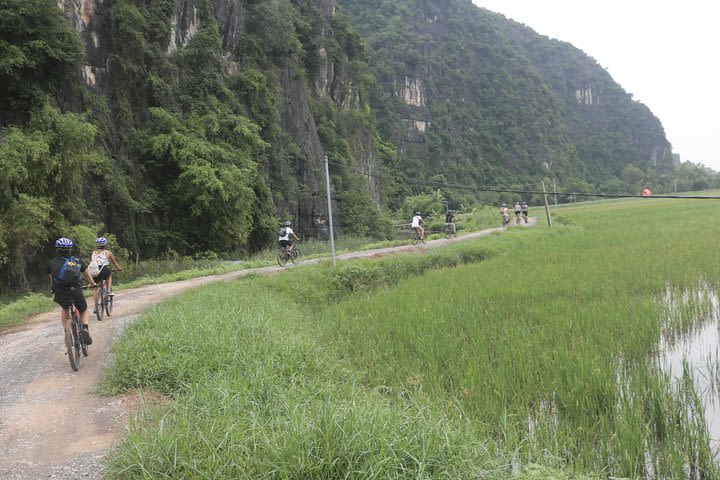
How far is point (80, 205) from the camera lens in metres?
14.2

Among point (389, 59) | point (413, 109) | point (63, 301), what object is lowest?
point (63, 301)

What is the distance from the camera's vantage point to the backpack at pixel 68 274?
5461 millimetres

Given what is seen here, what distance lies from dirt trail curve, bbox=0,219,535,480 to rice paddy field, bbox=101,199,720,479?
0.30 m

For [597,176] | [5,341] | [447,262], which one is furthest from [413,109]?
[5,341]

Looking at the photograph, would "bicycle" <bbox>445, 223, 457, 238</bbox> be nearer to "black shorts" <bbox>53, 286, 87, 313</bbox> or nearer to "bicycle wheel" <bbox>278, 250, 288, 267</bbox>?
"bicycle wheel" <bbox>278, 250, 288, 267</bbox>

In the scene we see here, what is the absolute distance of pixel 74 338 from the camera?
5.45 metres

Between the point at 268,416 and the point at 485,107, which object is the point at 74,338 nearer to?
the point at 268,416

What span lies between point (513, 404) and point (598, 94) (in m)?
158

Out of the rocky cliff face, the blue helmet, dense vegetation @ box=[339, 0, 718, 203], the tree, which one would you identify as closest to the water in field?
the blue helmet

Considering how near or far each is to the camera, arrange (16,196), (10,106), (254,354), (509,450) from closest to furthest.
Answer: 1. (509,450)
2. (254,354)
3. (16,196)
4. (10,106)

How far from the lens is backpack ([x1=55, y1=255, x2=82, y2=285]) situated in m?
5.46

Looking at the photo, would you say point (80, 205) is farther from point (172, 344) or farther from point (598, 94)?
point (598, 94)

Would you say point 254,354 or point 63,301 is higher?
point 63,301

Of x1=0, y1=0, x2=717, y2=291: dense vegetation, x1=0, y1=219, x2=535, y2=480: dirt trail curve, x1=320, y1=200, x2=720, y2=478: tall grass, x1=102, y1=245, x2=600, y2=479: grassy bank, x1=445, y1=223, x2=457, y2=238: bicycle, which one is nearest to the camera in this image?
x1=102, y1=245, x2=600, y2=479: grassy bank
